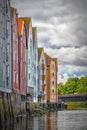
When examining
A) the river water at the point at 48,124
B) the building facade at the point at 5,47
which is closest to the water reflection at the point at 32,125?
the river water at the point at 48,124

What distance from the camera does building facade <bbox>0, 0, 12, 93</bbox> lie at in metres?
59.7

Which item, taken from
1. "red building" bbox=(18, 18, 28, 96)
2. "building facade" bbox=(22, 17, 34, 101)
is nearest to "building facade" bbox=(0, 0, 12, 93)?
"red building" bbox=(18, 18, 28, 96)

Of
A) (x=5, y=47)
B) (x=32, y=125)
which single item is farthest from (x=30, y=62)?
(x=32, y=125)

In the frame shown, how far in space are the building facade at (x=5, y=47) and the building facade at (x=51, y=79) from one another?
271 feet

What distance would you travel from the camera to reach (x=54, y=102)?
15388 centimetres

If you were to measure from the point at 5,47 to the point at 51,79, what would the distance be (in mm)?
91023

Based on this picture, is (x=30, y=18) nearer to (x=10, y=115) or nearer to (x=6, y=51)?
(x=6, y=51)

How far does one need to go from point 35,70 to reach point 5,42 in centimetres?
5087

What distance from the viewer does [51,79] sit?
153 metres

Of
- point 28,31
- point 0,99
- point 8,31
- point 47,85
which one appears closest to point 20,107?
point 8,31

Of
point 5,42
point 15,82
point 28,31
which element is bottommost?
point 15,82

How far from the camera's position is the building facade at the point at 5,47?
5972cm

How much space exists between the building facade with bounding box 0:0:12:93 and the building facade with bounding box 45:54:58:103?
271ft

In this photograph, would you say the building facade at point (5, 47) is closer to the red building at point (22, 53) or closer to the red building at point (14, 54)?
the red building at point (14, 54)
